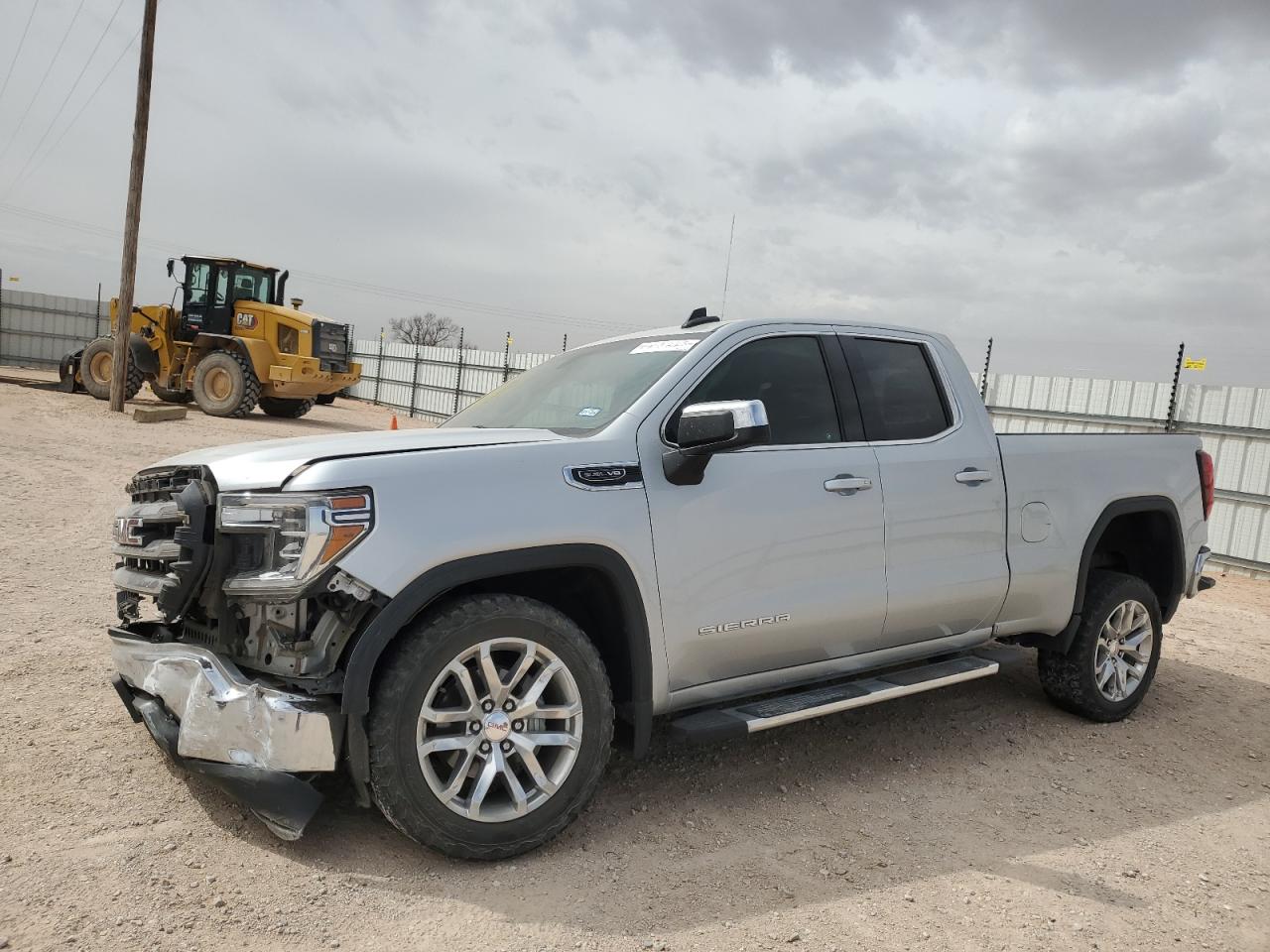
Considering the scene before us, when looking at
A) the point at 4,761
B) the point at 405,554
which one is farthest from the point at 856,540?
the point at 4,761

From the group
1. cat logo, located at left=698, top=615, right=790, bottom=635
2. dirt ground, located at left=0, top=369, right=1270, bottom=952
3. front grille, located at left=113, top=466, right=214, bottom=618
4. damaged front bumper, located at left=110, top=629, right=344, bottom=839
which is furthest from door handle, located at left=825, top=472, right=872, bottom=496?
front grille, located at left=113, top=466, right=214, bottom=618

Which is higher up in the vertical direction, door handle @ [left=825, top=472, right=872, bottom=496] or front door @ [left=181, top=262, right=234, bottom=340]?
front door @ [left=181, top=262, right=234, bottom=340]

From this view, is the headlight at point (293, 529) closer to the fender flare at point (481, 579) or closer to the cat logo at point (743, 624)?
the fender flare at point (481, 579)

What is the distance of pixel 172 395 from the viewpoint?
2016cm

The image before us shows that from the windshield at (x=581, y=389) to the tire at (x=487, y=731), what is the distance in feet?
2.65

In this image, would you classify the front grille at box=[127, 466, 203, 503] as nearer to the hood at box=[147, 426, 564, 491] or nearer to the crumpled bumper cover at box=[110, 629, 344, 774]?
the hood at box=[147, 426, 564, 491]

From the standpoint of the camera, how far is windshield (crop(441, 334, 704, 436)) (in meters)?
3.76

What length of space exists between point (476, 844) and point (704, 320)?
7.81 feet

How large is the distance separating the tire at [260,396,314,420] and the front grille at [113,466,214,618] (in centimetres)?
1769

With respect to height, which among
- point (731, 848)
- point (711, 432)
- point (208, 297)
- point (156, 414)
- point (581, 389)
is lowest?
point (731, 848)

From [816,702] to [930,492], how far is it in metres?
1.10

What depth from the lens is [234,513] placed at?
300cm

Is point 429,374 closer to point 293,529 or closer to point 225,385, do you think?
point 225,385

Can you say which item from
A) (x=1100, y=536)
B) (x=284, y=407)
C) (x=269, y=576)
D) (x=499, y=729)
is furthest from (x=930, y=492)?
(x=284, y=407)
